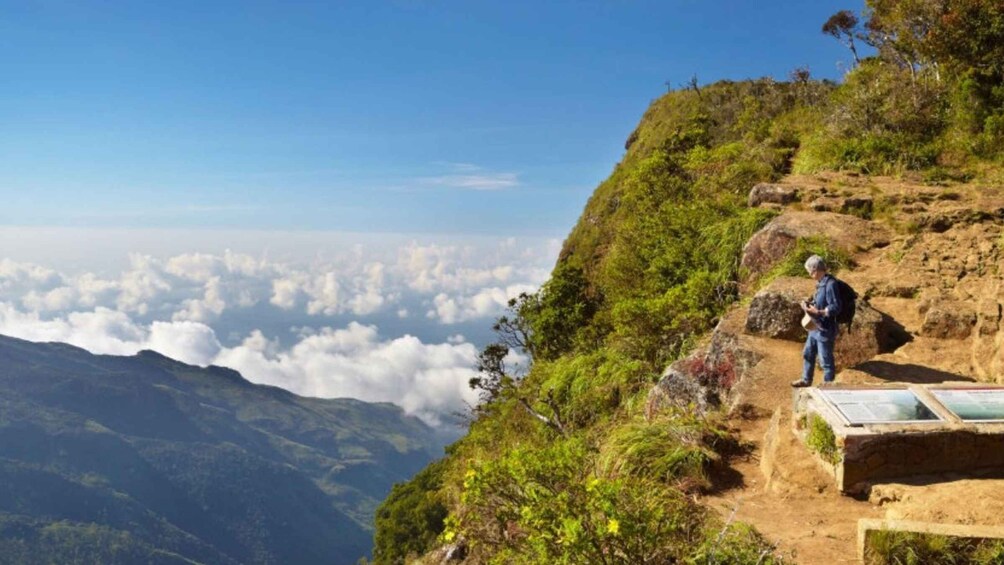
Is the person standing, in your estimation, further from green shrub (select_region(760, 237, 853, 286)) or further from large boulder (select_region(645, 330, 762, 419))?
green shrub (select_region(760, 237, 853, 286))

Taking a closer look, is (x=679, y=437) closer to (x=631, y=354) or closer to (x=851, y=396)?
(x=851, y=396)

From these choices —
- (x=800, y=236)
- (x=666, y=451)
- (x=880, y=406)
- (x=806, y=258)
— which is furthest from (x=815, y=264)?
(x=800, y=236)

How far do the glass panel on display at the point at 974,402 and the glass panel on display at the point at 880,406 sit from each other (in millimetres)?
349

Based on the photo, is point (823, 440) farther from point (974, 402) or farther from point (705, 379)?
point (705, 379)

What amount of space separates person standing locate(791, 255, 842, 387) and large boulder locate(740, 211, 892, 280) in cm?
496

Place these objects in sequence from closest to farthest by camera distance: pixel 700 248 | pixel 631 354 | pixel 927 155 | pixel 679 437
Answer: pixel 679 437 < pixel 631 354 < pixel 700 248 < pixel 927 155

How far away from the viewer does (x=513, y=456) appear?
643 centimetres

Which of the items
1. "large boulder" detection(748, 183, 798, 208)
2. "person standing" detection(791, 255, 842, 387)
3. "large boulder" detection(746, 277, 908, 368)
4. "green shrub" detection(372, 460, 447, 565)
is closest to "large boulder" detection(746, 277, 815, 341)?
"large boulder" detection(746, 277, 908, 368)

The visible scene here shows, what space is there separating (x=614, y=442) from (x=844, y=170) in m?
16.7

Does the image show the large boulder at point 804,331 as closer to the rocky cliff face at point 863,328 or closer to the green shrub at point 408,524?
the rocky cliff face at point 863,328

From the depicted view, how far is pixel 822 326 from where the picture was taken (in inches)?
383

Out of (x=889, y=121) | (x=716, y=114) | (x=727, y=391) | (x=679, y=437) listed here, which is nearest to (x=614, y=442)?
(x=679, y=437)

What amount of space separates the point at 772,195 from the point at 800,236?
13.8 feet

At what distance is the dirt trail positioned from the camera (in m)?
6.52
